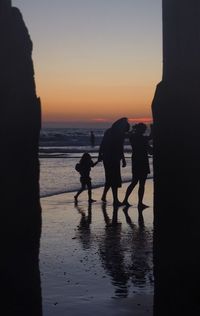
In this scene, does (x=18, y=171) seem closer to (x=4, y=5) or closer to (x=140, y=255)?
(x=4, y=5)

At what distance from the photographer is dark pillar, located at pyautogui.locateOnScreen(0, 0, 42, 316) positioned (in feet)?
17.1

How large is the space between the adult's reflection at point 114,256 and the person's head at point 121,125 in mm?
2349

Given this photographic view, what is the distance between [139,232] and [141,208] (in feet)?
10.7

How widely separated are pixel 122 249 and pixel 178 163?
501 centimetres

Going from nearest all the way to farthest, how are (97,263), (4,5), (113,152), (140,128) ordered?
1. (4,5)
2. (97,263)
3. (140,128)
4. (113,152)

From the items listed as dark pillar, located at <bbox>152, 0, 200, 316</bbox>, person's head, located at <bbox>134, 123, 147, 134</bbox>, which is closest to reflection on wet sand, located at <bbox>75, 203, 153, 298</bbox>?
person's head, located at <bbox>134, 123, 147, 134</bbox>

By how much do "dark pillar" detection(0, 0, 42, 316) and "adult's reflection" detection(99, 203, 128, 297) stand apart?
2.28 m

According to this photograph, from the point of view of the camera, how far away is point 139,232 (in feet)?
38.8

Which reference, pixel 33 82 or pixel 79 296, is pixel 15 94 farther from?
pixel 79 296

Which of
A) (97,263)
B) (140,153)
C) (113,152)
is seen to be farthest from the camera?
(113,152)

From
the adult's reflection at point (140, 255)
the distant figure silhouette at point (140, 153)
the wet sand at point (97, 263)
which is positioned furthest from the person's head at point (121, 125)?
the adult's reflection at point (140, 255)

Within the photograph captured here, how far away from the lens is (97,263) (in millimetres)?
9141

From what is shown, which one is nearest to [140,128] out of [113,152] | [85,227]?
[113,152]

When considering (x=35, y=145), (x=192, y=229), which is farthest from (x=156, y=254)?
(x=35, y=145)
